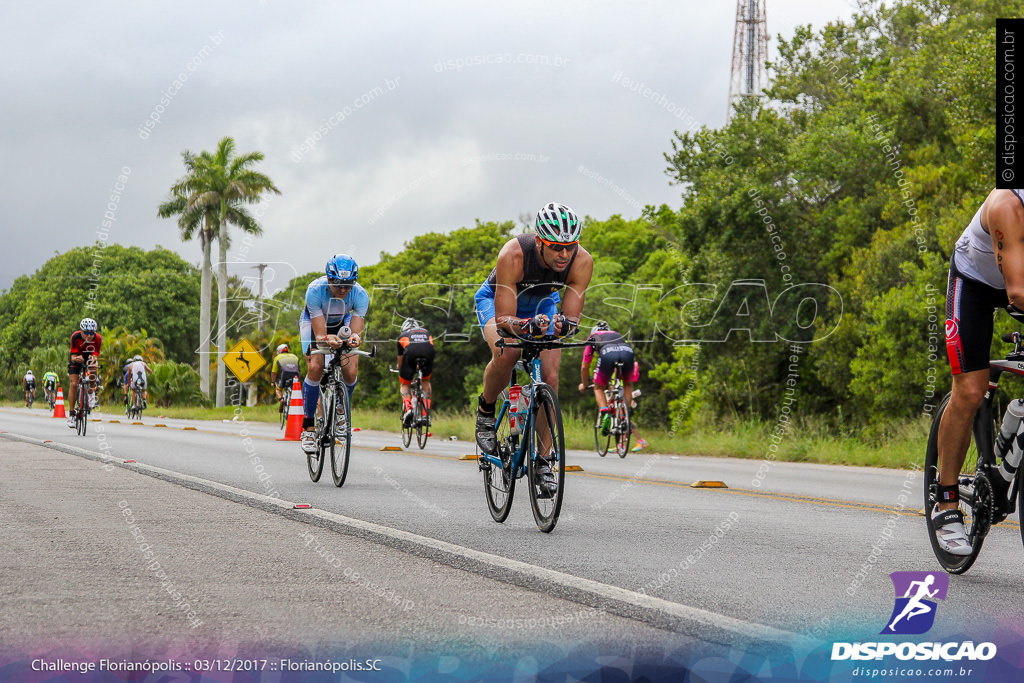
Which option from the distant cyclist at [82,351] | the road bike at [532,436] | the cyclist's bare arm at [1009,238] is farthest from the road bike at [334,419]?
the distant cyclist at [82,351]

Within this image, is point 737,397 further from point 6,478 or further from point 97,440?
point 6,478

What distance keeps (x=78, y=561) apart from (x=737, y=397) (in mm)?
25025

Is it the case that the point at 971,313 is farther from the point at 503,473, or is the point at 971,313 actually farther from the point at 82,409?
the point at 82,409

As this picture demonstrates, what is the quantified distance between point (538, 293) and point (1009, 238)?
127 inches

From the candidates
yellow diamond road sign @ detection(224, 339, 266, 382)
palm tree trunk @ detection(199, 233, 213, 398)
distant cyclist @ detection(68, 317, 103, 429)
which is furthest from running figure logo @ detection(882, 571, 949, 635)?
palm tree trunk @ detection(199, 233, 213, 398)

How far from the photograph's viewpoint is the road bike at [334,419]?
9.27m

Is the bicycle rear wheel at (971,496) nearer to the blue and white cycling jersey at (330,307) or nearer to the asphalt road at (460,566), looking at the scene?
the asphalt road at (460,566)

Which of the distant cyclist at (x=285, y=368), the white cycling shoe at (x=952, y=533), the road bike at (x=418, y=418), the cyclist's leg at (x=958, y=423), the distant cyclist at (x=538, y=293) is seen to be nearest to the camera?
the cyclist's leg at (x=958, y=423)

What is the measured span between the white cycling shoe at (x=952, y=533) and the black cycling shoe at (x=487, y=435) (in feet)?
9.53

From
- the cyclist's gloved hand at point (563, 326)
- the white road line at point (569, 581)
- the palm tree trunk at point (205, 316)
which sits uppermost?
the palm tree trunk at point (205, 316)

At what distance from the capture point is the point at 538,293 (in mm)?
6980

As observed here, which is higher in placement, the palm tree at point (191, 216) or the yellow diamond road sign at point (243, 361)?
the palm tree at point (191, 216)

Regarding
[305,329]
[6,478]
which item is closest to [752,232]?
[305,329]

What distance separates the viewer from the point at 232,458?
41.7 feet
